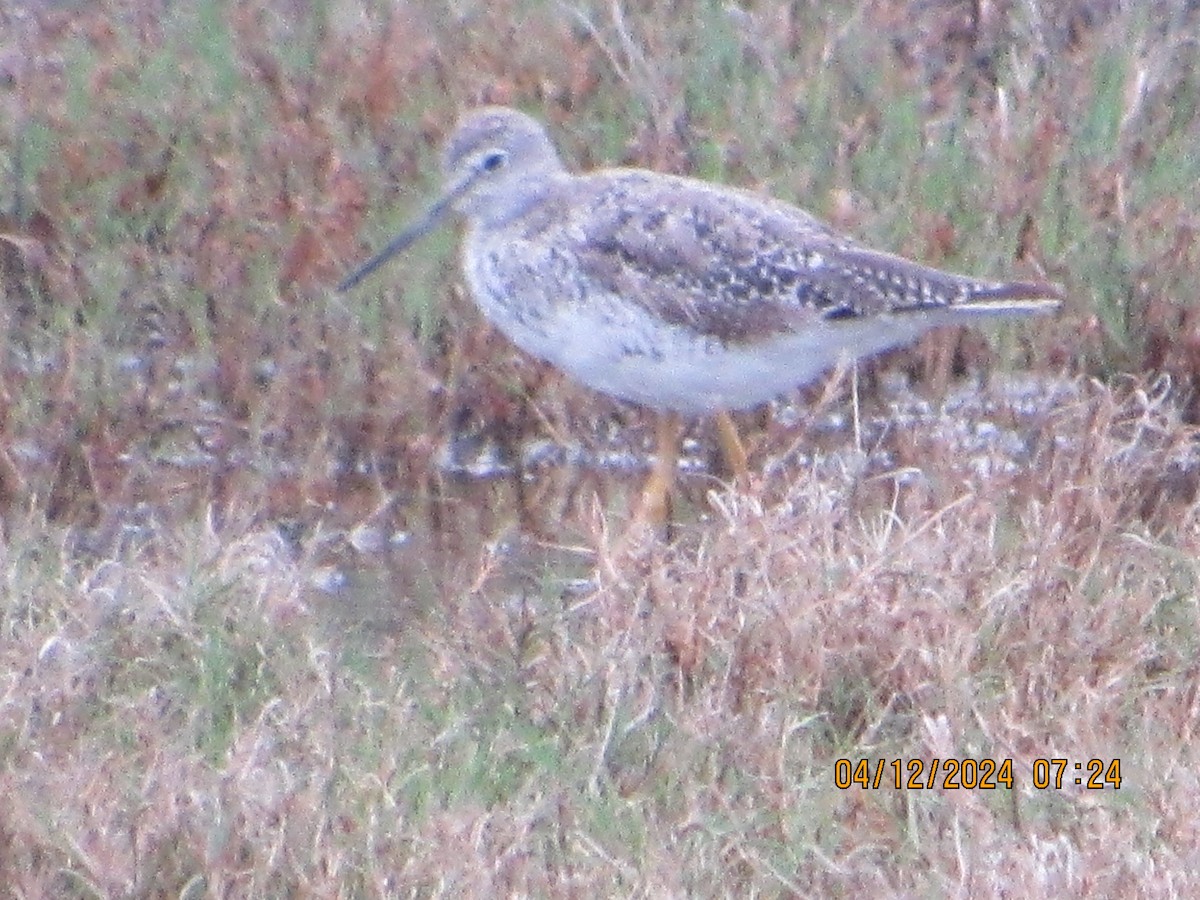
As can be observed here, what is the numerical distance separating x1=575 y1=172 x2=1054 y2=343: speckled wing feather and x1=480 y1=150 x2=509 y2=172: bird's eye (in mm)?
409

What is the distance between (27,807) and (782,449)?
106 inches

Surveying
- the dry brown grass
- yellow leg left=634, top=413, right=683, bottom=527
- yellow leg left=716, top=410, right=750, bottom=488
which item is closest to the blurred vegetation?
yellow leg left=634, top=413, right=683, bottom=527

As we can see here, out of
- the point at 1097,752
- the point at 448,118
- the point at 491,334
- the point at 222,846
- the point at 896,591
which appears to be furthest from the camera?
the point at 448,118

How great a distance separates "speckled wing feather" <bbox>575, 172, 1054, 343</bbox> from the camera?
18.7ft

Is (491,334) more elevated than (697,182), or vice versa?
(697,182)

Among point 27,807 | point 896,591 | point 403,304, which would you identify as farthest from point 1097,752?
point 403,304

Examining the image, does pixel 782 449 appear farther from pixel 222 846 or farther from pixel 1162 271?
pixel 222 846

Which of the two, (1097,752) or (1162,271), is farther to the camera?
(1162,271)

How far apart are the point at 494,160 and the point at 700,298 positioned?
757 millimetres

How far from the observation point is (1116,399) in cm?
608

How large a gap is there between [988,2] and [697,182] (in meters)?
1.73

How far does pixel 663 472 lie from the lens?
5965mm

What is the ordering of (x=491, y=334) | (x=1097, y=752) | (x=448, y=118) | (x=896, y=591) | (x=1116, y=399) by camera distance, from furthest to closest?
(x=448, y=118) → (x=491, y=334) → (x=1116, y=399) → (x=896, y=591) → (x=1097, y=752)
